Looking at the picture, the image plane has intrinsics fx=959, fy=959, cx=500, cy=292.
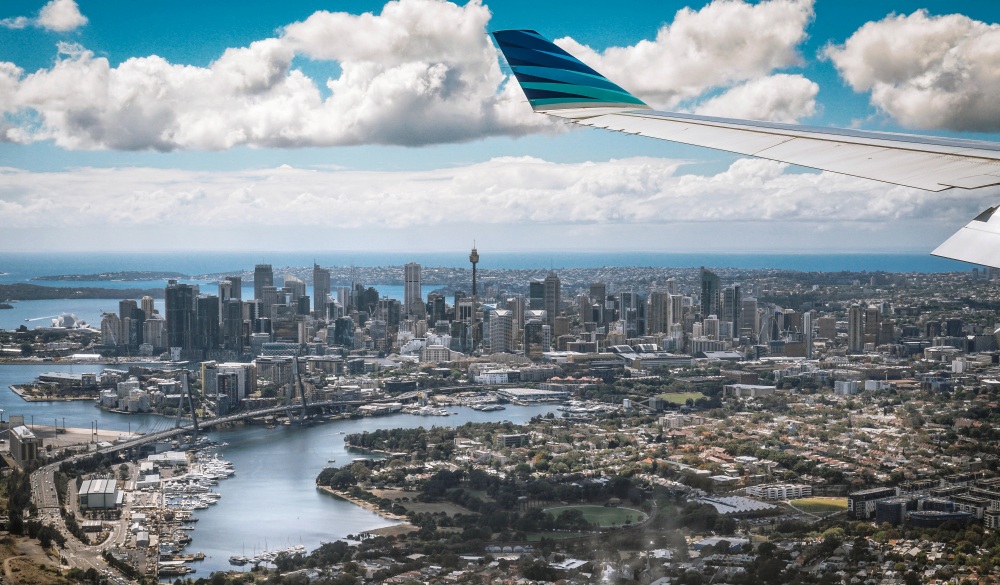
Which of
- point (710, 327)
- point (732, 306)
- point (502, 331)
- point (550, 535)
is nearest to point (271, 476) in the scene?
point (550, 535)

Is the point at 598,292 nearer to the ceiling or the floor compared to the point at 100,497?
nearer to the ceiling

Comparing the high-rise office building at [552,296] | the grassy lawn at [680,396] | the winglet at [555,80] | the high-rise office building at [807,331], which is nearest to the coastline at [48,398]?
the grassy lawn at [680,396]

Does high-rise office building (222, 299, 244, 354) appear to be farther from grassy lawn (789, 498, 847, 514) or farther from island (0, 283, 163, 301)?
grassy lawn (789, 498, 847, 514)

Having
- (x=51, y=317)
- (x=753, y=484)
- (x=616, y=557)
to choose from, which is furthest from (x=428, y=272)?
(x=616, y=557)

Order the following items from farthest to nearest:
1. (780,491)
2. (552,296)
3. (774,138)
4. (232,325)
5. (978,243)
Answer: (552,296), (232,325), (780,491), (774,138), (978,243)

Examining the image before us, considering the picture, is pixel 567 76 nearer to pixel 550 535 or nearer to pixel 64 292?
pixel 550 535

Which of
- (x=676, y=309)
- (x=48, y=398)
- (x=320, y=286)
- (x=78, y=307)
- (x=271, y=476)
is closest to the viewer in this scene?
(x=271, y=476)

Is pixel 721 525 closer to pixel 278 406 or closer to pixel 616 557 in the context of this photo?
pixel 616 557
